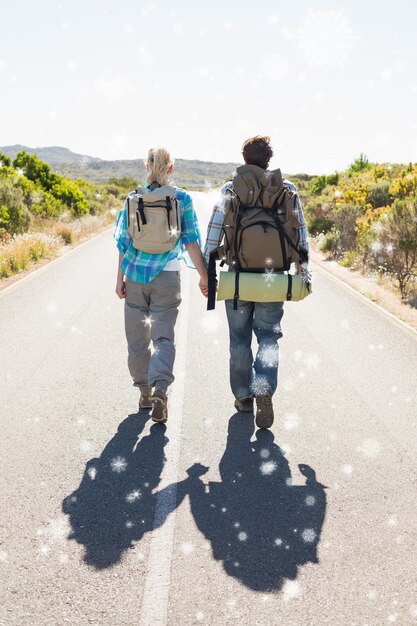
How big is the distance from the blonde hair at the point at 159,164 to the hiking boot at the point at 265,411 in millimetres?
2004

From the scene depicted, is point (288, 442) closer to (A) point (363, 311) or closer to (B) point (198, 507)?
(B) point (198, 507)

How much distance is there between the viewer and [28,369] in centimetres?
714

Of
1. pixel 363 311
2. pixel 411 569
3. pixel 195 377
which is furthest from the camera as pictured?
pixel 363 311

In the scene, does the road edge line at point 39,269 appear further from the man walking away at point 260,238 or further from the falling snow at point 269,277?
the falling snow at point 269,277

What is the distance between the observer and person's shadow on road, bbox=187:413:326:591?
11.2 feet

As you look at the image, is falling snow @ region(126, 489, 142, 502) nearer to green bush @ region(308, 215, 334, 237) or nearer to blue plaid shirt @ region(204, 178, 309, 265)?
blue plaid shirt @ region(204, 178, 309, 265)

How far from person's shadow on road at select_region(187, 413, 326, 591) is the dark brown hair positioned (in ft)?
7.54

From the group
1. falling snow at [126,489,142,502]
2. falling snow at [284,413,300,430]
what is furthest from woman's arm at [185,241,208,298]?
falling snow at [126,489,142,502]

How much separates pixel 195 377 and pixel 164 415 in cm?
159

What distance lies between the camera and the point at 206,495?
4207mm

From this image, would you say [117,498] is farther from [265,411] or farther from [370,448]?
[370,448]

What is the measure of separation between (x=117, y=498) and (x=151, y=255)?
204 centimetres

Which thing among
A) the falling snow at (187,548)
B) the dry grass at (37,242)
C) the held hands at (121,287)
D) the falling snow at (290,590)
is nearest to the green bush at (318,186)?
the dry grass at (37,242)

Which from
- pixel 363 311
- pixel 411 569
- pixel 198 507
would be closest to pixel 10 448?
pixel 198 507
